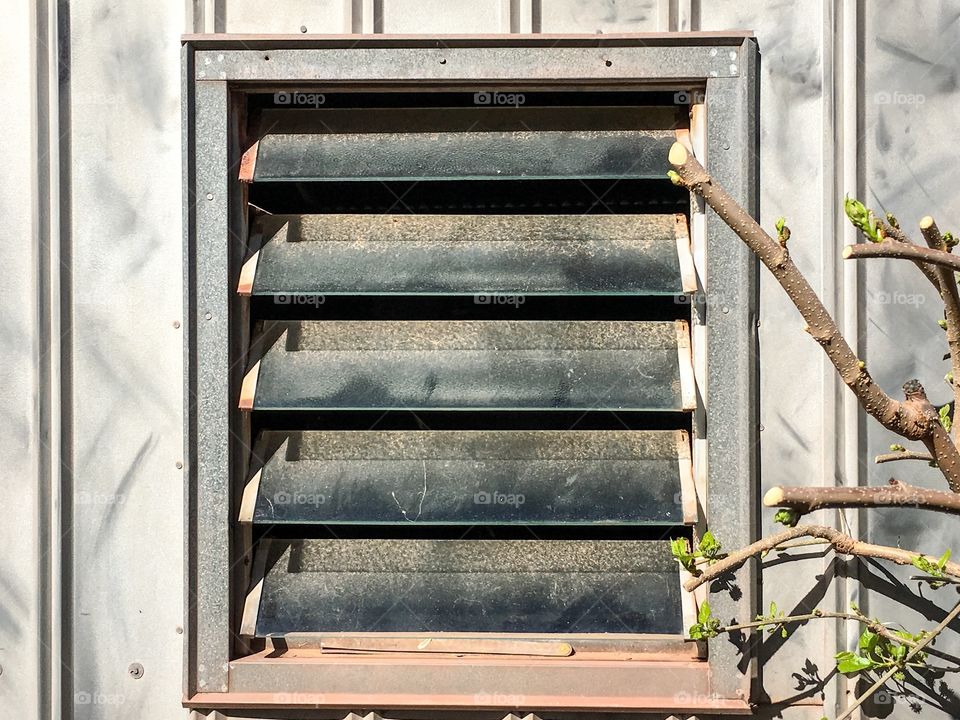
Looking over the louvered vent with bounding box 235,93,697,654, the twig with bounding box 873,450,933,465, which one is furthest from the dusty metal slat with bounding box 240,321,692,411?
the twig with bounding box 873,450,933,465

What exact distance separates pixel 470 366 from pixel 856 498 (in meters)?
1.22

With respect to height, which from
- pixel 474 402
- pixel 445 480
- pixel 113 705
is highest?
pixel 474 402

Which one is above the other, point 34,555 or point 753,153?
point 753,153

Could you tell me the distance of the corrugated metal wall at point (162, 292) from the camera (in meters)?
2.45

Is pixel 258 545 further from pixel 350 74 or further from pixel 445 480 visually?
pixel 350 74

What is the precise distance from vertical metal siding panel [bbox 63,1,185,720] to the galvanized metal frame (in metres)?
0.12

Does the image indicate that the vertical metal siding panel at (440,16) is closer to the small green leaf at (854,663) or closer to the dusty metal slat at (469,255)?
the dusty metal slat at (469,255)

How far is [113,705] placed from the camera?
8.31 feet

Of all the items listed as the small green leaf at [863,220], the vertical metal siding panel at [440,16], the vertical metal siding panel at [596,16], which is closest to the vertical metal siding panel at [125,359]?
the vertical metal siding panel at [440,16]

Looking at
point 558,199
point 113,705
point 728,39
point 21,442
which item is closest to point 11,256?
point 21,442

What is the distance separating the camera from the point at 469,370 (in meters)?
2.47

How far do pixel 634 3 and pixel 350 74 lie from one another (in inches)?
36.1

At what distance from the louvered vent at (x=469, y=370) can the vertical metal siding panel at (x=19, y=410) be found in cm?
69

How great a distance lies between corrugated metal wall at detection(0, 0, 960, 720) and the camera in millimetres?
2453
